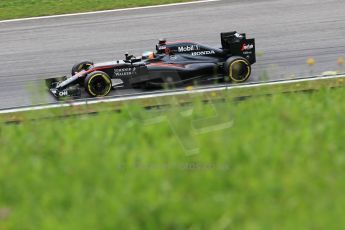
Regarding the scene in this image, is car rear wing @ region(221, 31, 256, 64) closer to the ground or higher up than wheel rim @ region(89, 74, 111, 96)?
higher up

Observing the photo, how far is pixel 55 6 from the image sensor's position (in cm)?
1959

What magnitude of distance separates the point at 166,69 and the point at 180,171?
7355mm

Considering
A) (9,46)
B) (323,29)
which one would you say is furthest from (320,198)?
(9,46)

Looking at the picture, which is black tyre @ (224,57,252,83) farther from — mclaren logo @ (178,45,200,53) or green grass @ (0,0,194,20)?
green grass @ (0,0,194,20)

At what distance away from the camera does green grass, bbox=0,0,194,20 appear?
19109 millimetres

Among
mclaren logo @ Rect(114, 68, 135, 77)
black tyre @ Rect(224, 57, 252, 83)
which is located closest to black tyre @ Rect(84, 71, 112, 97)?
mclaren logo @ Rect(114, 68, 135, 77)

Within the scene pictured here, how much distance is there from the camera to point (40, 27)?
1773 cm

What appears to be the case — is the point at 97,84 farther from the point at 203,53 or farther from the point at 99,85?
the point at 203,53

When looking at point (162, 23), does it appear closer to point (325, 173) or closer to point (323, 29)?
point (323, 29)

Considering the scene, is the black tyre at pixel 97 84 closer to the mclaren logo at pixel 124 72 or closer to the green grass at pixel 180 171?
Result: the mclaren logo at pixel 124 72

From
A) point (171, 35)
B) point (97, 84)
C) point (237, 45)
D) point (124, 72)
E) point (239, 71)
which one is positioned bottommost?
point (239, 71)

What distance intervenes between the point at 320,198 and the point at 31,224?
168cm

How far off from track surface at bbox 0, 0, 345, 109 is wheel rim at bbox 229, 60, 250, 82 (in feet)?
1.66

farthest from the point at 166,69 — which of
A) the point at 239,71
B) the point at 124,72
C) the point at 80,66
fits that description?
the point at 80,66
